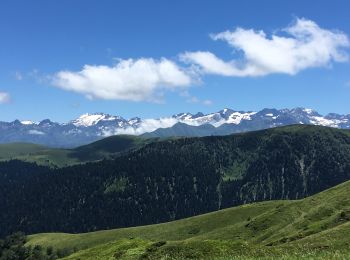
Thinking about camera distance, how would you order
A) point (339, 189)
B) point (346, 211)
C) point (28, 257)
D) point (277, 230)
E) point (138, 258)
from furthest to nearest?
point (28, 257)
point (339, 189)
point (277, 230)
point (346, 211)
point (138, 258)

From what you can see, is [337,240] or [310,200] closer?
[337,240]

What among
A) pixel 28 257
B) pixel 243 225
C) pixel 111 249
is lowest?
pixel 28 257

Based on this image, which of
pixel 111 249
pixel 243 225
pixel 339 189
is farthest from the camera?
pixel 243 225

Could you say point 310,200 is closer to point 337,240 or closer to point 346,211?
point 346,211

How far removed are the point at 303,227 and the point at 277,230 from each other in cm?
1673

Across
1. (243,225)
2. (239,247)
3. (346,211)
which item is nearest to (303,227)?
(346,211)

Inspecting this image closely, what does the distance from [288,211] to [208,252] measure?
94.3m

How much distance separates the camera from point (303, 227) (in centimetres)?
11969

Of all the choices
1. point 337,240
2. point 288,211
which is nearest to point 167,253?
point 337,240

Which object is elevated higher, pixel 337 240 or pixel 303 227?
Result: pixel 337 240

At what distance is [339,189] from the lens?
477ft

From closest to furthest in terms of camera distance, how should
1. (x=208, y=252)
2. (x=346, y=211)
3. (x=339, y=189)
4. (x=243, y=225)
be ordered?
1. (x=208, y=252)
2. (x=346, y=211)
3. (x=339, y=189)
4. (x=243, y=225)

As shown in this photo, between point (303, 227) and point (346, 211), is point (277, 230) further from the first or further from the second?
point (346, 211)

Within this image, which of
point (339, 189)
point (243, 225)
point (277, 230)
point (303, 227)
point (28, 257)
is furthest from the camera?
point (28, 257)
